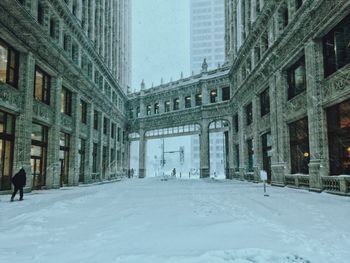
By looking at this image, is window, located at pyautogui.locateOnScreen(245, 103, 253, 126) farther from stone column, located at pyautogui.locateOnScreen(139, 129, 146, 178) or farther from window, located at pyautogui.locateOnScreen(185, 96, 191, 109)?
stone column, located at pyautogui.locateOnScreen(139, 129, 146, 178)

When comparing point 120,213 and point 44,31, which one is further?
point 44,31

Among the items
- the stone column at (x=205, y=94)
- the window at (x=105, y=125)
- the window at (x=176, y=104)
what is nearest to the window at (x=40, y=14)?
the window at (x=105, y=125)

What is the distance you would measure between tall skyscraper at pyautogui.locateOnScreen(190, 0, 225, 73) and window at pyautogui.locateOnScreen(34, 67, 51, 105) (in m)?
116

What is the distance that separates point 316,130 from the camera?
699 inches

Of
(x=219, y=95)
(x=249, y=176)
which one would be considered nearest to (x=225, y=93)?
(x=219, y=95)

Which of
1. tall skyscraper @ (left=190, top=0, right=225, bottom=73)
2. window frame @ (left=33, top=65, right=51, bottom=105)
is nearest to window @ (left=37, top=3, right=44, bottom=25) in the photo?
window frame @ (left=33, top=65, right=51, bottom=105)

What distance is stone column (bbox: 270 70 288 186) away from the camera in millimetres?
23303

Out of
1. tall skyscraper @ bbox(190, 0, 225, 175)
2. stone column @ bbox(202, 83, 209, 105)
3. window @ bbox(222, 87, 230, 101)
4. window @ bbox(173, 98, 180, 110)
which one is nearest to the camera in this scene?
window @ bbox(222, 87, 230, 101)

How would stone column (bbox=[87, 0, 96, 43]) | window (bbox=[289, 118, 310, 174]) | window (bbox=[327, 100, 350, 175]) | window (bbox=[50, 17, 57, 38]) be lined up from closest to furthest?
window (bbox=[327, 100, 350, 175])
window (bbox=[289, 118, 310, 174])
window (bbox=[50, 17, 57, 38])
stone column (bbox=[87, 0, 96, 43])

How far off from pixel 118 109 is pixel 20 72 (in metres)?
30.8

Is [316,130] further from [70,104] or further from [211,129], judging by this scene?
[211,129]

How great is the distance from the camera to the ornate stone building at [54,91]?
59.5 ft

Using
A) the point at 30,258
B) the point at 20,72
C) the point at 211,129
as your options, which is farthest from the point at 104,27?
the point at 30,258

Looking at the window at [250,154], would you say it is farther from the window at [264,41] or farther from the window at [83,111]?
the window at [83,111]
